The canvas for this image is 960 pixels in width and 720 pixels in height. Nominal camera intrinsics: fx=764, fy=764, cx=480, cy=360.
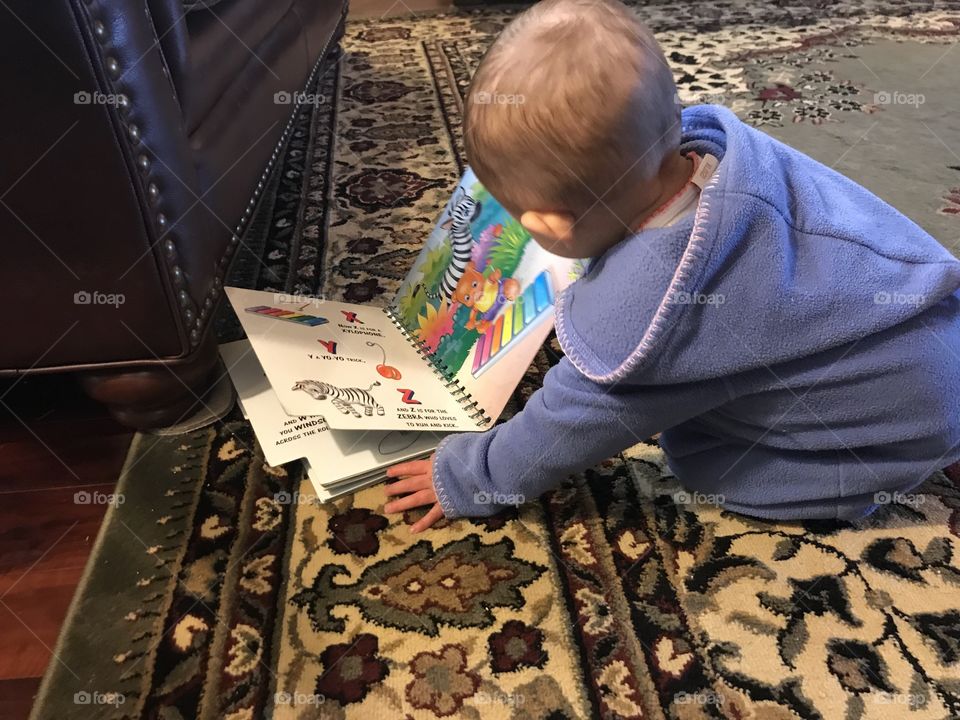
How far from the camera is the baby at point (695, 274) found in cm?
52

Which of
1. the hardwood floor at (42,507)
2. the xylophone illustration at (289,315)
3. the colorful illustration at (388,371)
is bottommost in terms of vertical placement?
the hardwood floor at (42,507)

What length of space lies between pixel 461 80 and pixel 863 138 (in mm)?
857

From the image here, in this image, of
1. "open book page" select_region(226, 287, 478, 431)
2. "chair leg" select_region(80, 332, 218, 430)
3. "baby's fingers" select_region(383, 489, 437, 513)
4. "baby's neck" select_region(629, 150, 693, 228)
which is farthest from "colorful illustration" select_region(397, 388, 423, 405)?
"baby's neck" select_region(629, 150, 693, 228)

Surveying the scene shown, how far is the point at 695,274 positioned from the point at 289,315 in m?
0.51

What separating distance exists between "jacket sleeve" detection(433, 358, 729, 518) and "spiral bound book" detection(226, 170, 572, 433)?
0.07 m

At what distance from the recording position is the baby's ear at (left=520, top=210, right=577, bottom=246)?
576mm

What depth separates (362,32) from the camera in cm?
218

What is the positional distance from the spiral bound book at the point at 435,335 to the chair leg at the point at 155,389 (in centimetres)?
7

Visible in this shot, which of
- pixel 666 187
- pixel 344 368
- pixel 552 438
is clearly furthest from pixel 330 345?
pixel 666 187

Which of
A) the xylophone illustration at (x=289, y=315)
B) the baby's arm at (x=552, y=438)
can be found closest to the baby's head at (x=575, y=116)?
the baby's arm at (x=552, y=438)

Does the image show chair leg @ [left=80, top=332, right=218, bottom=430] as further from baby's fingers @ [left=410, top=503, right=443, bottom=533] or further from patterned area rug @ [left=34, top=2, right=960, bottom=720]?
baby's fingers @ [left=410, top=503, right=443, bottom=533]

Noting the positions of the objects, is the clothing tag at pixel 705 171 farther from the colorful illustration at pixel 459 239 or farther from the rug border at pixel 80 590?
the rug border at pixel 80 590

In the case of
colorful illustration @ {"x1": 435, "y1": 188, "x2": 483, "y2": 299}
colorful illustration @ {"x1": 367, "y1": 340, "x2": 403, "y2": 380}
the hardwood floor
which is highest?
colorful illustration @ {"x1": 435, "y1": 188, "x2": 483, "y2": 299}

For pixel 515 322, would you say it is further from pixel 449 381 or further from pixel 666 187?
pixel 666 187
